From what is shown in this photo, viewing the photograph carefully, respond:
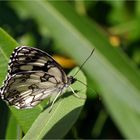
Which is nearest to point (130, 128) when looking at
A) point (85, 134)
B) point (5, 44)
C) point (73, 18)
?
point (85, 134)

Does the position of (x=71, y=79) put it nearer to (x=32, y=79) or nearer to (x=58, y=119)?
(x=32, y=79)

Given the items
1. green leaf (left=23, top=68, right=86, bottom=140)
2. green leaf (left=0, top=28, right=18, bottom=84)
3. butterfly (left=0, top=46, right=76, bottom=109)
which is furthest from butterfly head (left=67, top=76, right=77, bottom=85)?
green leaf (left=0, top=28, right=18, bottom=84)

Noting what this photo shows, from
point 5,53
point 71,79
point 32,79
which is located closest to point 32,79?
point 32,79

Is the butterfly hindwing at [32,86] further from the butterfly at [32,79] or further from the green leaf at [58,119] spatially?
the green leaf at [58,119]

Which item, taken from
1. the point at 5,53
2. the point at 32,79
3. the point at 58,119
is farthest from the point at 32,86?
the point at 58,119

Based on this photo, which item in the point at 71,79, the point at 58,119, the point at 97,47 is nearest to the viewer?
the point at 58,119

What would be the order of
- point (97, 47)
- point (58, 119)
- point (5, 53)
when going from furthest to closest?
point (97, 47)
point (5, 53)
point (58, 119)

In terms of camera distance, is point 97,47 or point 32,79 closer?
point 32,79

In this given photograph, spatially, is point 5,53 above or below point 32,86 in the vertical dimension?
above

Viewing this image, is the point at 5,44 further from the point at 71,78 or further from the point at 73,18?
the point at 73,18
